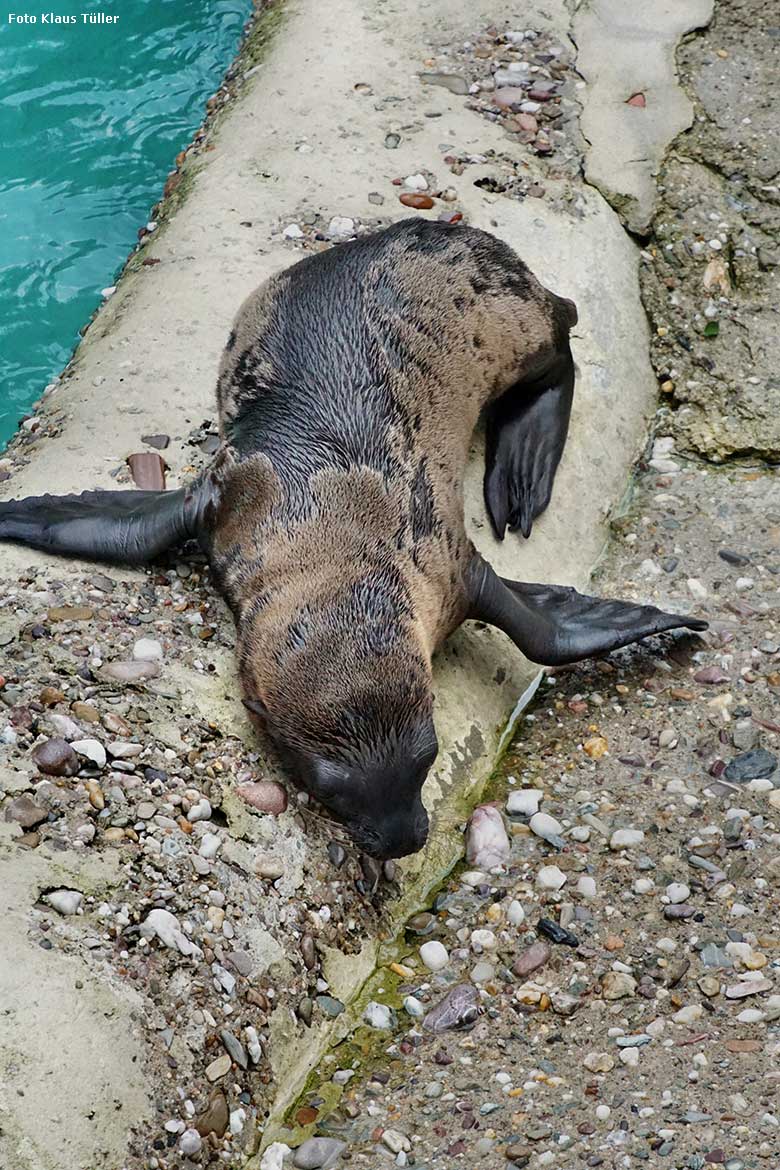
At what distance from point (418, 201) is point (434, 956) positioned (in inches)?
146

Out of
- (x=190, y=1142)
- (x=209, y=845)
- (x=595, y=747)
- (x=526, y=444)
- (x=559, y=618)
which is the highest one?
(x=209, y=845)

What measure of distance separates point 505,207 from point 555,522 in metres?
1.72

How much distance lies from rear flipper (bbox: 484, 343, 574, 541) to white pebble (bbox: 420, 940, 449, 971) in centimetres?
188

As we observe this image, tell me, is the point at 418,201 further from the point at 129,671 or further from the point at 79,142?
the point at 79,142

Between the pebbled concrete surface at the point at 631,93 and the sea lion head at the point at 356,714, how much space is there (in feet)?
11.6

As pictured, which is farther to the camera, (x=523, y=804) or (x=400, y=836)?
(x=523, y=804)

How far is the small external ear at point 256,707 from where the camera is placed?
4.36 metres

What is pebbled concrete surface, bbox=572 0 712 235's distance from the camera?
7.18 meters

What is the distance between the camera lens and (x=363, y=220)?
664 centimetres

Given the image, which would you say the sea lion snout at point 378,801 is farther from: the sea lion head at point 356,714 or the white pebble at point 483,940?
the white pebble at point 483,940

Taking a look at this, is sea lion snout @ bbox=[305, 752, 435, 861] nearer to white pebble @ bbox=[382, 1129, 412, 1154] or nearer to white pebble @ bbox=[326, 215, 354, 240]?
white pebble @ bbox=[382, 1129, 412, 1154]

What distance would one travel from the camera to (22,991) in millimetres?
3383

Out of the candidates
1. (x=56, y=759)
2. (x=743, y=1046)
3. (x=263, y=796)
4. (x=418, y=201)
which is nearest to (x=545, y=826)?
(x=263, y=796)

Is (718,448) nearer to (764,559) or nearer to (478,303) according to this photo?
(764,559)
